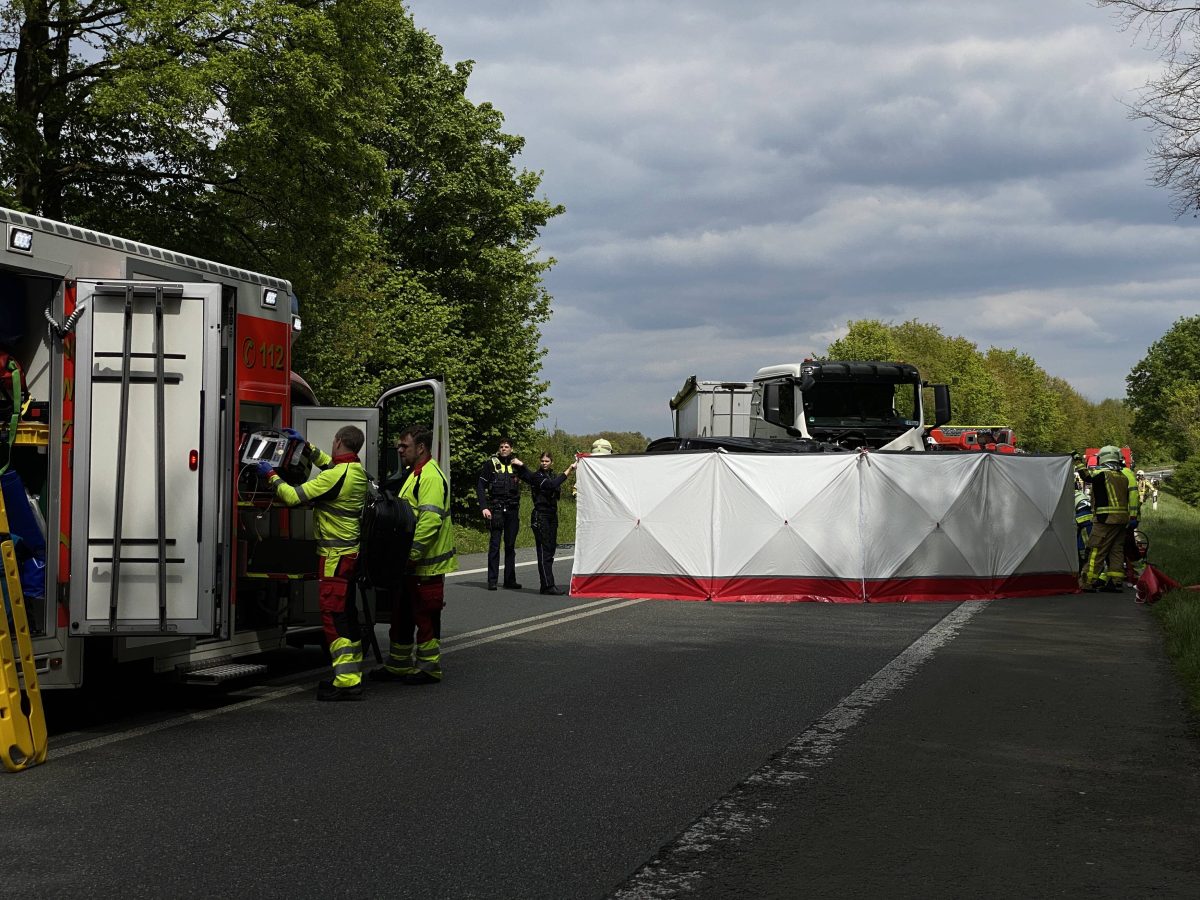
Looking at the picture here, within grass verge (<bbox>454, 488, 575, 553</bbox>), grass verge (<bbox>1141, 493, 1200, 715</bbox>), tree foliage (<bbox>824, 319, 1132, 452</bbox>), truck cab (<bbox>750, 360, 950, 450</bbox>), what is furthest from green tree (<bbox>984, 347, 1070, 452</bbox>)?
truck cab (<bbox>750, 360, 950, 450</bbox>)

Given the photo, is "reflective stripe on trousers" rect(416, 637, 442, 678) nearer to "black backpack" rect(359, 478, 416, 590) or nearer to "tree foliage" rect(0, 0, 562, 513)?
"black backpack" rect(359, 478, 416, 590)

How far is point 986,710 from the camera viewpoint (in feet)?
28.1

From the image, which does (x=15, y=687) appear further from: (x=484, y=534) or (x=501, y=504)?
(x=484, y=534)

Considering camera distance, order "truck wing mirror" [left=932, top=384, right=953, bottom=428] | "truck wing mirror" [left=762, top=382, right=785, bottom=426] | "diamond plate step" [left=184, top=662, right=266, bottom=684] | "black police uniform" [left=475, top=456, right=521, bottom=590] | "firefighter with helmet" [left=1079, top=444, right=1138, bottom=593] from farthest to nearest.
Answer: "truck wing mirror" [left=932, top=384, right=953, bottom=428] → "truck wing mirror" [left=762, top=382, right=785, bottom=426] → "firefighter with helmet" [left=1079, top=444, right=1138, bottom=593] → "black police uniform" [left=475, top=456, right=521, bottom=590] → "diamond plate step" [left=184, top=662, right=266, bottom=684]

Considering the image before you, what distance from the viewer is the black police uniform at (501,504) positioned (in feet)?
56.4

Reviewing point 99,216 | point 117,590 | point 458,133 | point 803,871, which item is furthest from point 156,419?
point 458,133

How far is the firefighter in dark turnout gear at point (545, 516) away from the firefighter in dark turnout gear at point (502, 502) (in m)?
0.22

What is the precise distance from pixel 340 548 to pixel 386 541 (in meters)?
0.32

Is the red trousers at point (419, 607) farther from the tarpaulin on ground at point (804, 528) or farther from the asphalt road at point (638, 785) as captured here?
the tarpaulin on ground at point (804, 528)

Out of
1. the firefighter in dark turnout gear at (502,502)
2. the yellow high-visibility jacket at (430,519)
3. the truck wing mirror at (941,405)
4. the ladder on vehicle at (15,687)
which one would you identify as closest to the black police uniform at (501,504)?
the firefighter in dark turnout gear at (502,502)

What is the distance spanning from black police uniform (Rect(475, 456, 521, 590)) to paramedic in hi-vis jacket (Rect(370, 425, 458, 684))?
285 inches

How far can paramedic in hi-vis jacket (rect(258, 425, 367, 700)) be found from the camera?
28.9ft

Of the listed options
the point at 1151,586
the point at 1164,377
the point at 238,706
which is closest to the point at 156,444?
the point at 238,706

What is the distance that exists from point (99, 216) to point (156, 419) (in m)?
14.9
